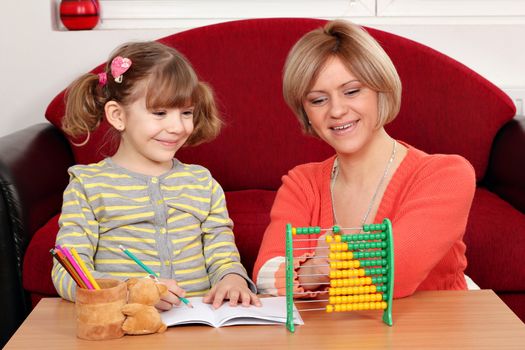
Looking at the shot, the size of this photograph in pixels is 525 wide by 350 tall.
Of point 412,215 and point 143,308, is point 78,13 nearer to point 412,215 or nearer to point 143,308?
point 412,215

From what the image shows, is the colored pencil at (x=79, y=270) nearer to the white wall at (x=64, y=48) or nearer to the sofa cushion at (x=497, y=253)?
the sofa cushion at (x=497, y=253)

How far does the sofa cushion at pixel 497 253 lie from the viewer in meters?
2.34

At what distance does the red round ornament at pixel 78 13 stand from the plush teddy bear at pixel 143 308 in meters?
2.11

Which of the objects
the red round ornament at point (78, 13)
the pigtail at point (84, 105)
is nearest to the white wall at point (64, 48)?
the red round ornament at point (78, 13)

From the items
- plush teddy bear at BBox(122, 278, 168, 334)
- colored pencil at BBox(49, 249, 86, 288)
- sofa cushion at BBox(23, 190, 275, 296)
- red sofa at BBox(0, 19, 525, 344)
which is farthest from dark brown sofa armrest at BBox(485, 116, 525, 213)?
colored pencil at BBox(49, 249, 86, 288)

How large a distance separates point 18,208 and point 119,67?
689mm

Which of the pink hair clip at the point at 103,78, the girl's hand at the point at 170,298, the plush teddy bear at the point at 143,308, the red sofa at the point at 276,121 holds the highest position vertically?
the pink hair clip at the point at 103,78

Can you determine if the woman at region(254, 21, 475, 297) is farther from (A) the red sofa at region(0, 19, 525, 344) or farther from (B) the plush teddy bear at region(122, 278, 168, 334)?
(A) the red sofa at region(0, 19, 525, 344)

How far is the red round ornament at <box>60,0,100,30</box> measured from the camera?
128 inches

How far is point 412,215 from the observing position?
5.45ft

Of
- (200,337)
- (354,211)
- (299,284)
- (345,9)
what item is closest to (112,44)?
(345,9)

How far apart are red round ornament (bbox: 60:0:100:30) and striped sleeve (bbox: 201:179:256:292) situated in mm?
1524

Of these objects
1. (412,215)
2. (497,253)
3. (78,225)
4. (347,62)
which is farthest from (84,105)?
(497,253)

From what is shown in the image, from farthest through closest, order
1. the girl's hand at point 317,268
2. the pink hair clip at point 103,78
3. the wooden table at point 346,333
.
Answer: the pink hair clip at point 103,78 < the girl's hand at point 317,268 < the wooden table at point 346,333
